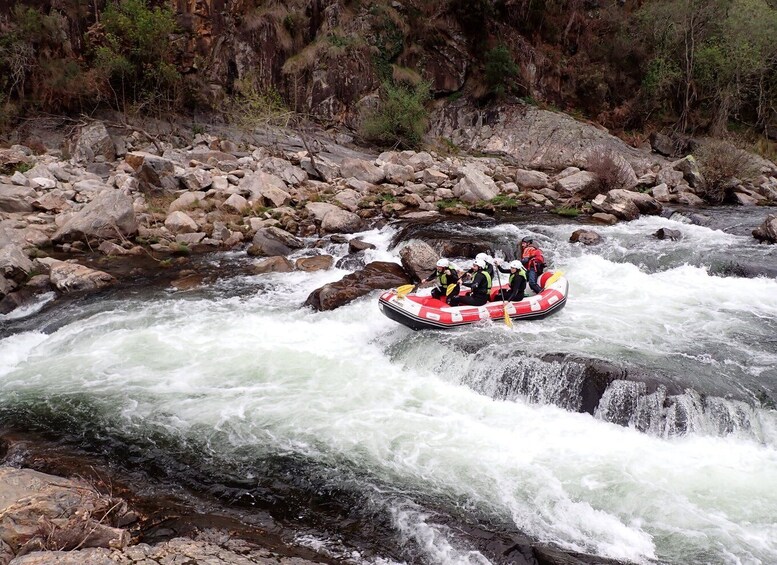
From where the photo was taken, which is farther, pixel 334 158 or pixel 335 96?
pixel 335 96

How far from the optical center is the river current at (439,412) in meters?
5.07

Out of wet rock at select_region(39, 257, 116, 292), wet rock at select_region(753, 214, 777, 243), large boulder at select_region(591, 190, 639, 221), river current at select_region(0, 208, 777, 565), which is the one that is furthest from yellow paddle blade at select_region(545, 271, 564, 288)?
wet rock at select_region(39, 257, 116, 292)

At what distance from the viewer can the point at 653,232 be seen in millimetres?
13789

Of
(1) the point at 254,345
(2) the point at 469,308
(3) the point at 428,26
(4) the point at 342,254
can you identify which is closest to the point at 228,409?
(1) the point at 254,345

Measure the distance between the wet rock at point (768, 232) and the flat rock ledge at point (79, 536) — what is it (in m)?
13.1

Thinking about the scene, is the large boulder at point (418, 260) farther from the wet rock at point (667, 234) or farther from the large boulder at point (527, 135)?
the large boulder at point (527, 135)

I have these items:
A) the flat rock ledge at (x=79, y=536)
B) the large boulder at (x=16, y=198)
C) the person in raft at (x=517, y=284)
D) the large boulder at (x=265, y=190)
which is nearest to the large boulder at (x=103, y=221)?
the large boulder at (x=16, y=198)

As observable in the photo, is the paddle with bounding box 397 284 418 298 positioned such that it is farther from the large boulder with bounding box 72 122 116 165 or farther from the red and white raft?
the large boulder with bounding box 72 122 116 165

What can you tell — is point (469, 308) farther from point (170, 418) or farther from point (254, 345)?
point (170, 418)

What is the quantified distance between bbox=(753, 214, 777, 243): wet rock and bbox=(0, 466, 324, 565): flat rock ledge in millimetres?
13119

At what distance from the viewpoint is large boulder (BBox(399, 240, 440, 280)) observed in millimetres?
11297

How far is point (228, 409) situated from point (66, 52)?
22740 millimetres

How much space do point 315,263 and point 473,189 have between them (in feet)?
24.2

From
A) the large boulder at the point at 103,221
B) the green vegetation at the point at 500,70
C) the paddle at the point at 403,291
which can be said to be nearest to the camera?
the paddle at the point at 403,291
